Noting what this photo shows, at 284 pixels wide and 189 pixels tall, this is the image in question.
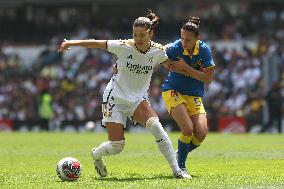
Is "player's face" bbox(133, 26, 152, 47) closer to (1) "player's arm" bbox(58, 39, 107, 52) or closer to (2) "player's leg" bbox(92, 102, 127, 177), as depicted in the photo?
(1) "player's arm" bbox(58, 39, 107, 52)

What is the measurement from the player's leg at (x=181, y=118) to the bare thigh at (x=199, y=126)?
179 mm

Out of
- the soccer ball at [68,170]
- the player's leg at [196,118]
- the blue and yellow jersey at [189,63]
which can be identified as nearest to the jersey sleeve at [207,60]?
the blue and yellow jersey at [189,63]

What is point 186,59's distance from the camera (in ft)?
41.8

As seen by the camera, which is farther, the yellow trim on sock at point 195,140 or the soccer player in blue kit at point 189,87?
the yellow trim on sock at point 195,140

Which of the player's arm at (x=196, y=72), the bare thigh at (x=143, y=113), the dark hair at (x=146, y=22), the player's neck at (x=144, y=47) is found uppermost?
the dark hair at (x=146, y=22)

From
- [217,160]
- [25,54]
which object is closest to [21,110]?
[25,54]

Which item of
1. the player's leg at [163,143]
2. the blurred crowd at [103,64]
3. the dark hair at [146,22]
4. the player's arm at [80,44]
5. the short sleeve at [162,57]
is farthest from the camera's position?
the blurred crowd at [103,64]

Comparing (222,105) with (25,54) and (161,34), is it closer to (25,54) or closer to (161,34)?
(161,34)

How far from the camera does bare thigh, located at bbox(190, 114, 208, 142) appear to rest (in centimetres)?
1270

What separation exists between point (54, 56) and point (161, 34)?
494 cm

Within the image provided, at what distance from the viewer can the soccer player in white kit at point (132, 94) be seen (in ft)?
38.7

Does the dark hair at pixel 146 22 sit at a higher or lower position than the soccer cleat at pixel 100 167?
higher

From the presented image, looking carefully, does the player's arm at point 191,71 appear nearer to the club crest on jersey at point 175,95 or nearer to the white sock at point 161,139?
the club crest on jersey at point 175,95

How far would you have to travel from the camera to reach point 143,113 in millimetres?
11938
